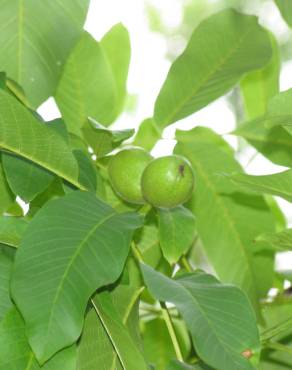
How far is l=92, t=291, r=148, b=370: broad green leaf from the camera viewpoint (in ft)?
2.63

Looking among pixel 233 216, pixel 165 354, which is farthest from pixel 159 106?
pixel 165 354

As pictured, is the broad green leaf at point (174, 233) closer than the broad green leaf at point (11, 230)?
No

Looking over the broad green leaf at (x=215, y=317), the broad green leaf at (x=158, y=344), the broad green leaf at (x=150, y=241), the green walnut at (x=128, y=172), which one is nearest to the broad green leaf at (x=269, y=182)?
the broad green leaf at (x=215, y=317)

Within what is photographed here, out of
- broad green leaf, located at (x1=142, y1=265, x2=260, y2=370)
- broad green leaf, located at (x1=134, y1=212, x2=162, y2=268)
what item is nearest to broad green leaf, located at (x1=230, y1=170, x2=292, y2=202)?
broad green leaf, located at (x1=142, y1=265, x2=260, y2=370)

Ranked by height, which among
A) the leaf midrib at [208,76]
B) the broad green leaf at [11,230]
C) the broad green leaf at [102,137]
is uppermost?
the leaf midrib at [208,76]

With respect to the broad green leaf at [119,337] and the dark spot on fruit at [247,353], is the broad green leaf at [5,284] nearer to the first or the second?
the broad green leaf at [119,337]

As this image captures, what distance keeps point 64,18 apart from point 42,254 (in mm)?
434

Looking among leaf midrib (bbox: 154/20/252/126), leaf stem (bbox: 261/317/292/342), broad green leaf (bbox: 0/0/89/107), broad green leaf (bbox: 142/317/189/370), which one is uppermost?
broad green leaf (bbox: 0/0/89/107)

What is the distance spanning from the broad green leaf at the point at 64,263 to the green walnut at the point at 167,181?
14 cm

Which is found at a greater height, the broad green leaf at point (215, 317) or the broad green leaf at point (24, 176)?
the broad green leaf at point (24, 176)

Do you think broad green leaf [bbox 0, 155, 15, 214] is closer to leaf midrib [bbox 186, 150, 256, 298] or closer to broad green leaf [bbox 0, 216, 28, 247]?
broad green leaf [bbox 0, 216, 28, 247]

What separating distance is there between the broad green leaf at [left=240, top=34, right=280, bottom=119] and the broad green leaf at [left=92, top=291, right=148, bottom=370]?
2.29 feet

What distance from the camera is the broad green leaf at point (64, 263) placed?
2.36 ft

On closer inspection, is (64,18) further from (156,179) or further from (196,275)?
(196,275)
